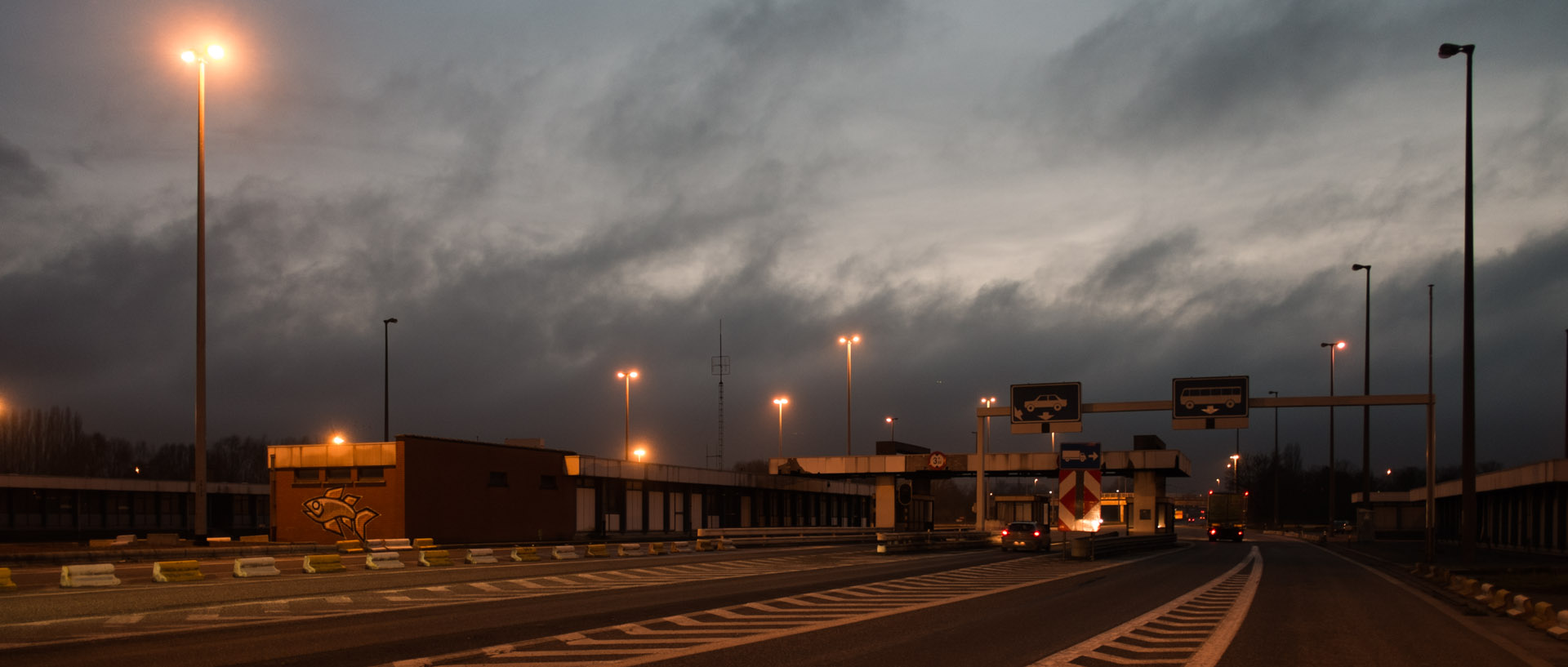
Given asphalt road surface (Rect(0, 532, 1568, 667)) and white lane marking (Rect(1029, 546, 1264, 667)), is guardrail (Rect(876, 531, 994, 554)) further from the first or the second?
white lane marking (Rect(1029, 546, 1264, 667))

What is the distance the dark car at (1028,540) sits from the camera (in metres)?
45.2

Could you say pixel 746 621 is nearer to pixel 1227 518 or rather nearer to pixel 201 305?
pixel 201 305

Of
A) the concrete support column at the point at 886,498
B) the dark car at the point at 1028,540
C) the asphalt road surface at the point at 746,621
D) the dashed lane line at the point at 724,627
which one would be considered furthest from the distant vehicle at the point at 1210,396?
the concrete support column at the point at 886,498

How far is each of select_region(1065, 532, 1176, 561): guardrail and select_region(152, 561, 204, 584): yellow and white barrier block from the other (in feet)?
80.8

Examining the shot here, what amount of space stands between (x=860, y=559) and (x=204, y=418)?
65.2 ft

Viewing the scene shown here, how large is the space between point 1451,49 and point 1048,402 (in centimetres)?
1675

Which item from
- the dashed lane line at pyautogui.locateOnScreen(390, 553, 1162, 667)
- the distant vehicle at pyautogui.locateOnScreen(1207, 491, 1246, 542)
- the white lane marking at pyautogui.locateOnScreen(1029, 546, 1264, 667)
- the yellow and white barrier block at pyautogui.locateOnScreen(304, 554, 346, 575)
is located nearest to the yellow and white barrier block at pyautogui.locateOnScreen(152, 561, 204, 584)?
the yellow and white barrier block at pyautogui.locateOnScreen(304, 554, 346, 575)

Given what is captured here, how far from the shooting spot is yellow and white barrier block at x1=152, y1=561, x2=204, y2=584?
23516 millimetres

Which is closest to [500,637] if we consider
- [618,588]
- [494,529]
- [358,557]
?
[618,588]

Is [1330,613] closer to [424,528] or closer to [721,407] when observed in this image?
[424,528]

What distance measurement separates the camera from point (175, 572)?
23.8m

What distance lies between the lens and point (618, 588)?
71.7 ft

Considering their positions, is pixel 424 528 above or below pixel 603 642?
below

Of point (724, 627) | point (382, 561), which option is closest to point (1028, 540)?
point (382, 561)
